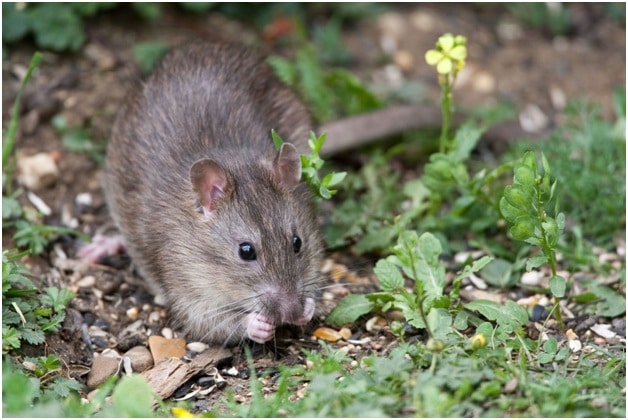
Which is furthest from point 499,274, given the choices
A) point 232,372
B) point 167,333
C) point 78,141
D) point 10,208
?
point 78,141

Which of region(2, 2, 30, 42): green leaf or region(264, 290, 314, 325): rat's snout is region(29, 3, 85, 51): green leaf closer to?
region(2, 2, 30, 42): green leaf

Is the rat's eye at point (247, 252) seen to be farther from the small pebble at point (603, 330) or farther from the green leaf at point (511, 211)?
the small pebble at point (603, 330)

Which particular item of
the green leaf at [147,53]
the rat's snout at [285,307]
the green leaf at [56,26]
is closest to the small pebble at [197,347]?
the rat's snout at [285,307]

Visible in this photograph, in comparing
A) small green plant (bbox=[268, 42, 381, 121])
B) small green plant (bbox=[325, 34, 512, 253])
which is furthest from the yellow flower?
small green plant (bbox=[268, 42, 381, 121])

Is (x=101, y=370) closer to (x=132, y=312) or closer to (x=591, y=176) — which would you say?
(x=132, y=312)

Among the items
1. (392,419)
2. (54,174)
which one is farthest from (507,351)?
(54,174)
